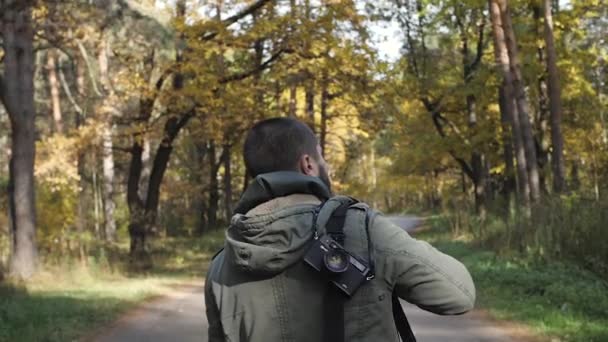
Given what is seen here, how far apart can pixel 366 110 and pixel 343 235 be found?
23068 mm

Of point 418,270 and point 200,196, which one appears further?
point 200,196

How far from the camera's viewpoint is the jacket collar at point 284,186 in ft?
7.60

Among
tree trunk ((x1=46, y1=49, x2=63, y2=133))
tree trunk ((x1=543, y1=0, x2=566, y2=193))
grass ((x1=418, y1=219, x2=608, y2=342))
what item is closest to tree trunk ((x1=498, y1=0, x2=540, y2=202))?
tree trunk ((x1=543, y1=0, x2=566, y2=193))

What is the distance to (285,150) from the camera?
2.40 metres

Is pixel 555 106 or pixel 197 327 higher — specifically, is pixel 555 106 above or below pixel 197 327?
above

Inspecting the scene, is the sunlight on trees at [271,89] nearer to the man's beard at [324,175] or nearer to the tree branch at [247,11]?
the tree branch at [247,11]

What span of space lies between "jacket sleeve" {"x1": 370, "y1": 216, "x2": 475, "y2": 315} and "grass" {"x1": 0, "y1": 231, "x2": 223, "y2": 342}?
810 centimetres

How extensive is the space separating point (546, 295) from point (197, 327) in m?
4.94

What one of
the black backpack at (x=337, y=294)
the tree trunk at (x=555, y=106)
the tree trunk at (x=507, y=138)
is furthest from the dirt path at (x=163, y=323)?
the tree trunk at (x=507, y=138)

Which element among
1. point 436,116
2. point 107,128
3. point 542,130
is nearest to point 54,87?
point 107,128

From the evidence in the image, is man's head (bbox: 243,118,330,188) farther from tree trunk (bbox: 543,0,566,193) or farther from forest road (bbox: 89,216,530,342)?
tree trunk (bbox: 543,0,566,193)

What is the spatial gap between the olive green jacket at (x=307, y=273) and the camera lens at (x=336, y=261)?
0.07 meters

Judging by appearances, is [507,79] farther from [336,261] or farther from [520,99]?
[336,261]

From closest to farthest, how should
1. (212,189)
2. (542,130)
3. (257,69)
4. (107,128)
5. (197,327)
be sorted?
(197,327) < (257,69) < (107,128) < (542,130) < (212,189)
